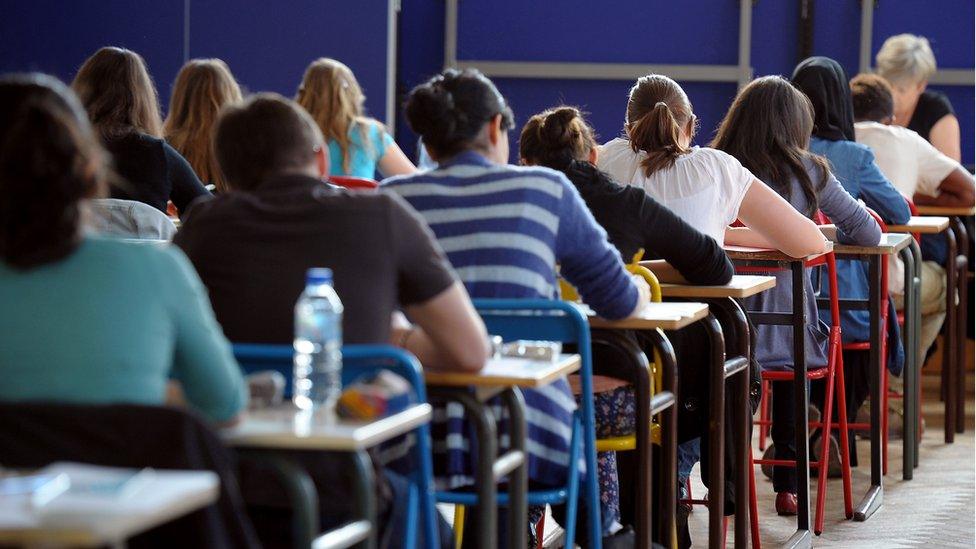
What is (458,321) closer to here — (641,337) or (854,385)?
(641,337)

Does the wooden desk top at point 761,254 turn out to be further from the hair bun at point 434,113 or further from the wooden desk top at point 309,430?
the wooden desk top at point 309,430

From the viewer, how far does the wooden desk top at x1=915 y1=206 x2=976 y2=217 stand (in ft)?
19.9

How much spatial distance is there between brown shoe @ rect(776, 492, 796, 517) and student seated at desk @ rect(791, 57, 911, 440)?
1.95 ft

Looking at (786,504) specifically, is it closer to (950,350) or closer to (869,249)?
(869,249)

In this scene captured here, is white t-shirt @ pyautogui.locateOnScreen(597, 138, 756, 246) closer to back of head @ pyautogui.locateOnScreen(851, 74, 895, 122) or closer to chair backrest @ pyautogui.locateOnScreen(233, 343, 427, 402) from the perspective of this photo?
chair backrest @ pyautogui.locateOnScreen(233, 343, 427, 402)

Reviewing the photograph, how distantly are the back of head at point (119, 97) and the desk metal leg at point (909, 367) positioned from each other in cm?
246

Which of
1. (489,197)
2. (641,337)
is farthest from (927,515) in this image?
(489,197)

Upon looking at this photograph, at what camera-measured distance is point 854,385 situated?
5.36 metres

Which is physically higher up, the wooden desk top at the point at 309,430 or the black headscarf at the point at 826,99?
the black headscarf at the point at 826,99

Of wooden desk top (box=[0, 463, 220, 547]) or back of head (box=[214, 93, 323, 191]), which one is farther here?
back of head (box=[214, 93, 323, 191])

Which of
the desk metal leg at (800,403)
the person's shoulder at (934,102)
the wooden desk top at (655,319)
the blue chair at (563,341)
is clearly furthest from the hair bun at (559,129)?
the person's shoulder at (934,102)

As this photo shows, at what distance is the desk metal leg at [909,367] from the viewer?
5145 mm

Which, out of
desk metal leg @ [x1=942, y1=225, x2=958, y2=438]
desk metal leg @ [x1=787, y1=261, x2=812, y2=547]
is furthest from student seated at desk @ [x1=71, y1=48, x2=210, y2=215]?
desk metal leg @ [x1=942, y1=225, x2=958, y2=438]

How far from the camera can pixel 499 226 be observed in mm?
2830
